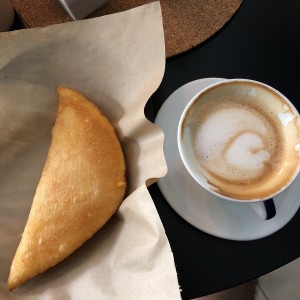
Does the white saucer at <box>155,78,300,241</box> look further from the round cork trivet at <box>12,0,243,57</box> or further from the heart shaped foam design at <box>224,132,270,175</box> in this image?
the round cork trivet at <box>12,0,243,57</box>

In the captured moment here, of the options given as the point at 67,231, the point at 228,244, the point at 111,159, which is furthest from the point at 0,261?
the point at 228,244

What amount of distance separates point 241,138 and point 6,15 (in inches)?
16.8

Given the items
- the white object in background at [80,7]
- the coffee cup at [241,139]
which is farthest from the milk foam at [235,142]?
the white object in background at [80,7]

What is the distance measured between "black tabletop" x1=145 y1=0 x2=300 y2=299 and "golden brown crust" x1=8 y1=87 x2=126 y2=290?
73 mm

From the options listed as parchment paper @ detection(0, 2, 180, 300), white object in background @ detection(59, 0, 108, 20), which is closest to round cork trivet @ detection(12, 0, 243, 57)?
white object in background @ detection(59, 0, 108, 20)

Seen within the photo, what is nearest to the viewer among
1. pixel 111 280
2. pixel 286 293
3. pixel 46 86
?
pixel 111 280

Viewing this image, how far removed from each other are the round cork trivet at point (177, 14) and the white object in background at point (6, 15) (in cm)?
2

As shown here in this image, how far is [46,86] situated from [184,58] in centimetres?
23

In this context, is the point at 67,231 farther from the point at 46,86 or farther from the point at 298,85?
the point at 298,85

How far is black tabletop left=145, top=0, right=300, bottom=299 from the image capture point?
603 millimetres

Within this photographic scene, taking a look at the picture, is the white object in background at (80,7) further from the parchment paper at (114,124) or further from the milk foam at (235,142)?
the milk foam at (235,142)

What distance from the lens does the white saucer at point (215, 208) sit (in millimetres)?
602

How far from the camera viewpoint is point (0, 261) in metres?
0.59

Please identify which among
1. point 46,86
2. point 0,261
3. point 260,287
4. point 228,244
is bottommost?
point 260,287
